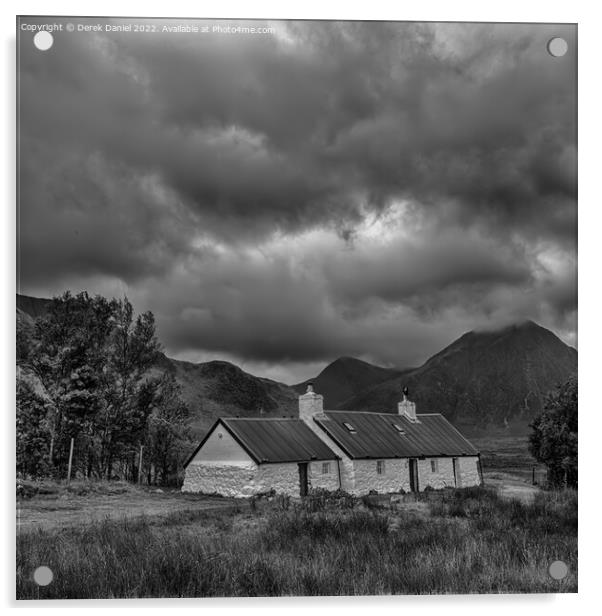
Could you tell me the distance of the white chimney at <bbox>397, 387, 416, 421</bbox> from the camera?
9.88m

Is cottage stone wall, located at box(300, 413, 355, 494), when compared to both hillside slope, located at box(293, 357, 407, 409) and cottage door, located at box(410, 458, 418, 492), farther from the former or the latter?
hillside slope, located at box(293, 357, 407, 409)

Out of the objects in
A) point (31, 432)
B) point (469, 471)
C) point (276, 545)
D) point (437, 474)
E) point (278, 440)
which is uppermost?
point (31, 432)

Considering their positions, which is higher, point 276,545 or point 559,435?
point 559,435

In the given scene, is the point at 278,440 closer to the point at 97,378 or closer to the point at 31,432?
the point at 97,378

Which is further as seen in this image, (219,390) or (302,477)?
(302,477)

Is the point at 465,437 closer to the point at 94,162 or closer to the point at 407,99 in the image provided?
the point at 407,99

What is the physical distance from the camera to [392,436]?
12336 millimetres

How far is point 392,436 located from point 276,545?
460 cm

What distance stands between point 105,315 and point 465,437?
557cm

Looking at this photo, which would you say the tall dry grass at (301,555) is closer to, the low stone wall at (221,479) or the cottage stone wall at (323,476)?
the low stone wall at (221,479)

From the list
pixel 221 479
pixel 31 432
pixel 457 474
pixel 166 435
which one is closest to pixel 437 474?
pixel 457 474

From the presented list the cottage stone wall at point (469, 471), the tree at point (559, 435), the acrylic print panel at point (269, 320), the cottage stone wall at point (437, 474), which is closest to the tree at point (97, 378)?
the acrylic print panel at point (269, 320)

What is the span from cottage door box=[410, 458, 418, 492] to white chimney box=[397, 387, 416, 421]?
1.46 meters

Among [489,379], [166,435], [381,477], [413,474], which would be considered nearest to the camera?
[489,379]
